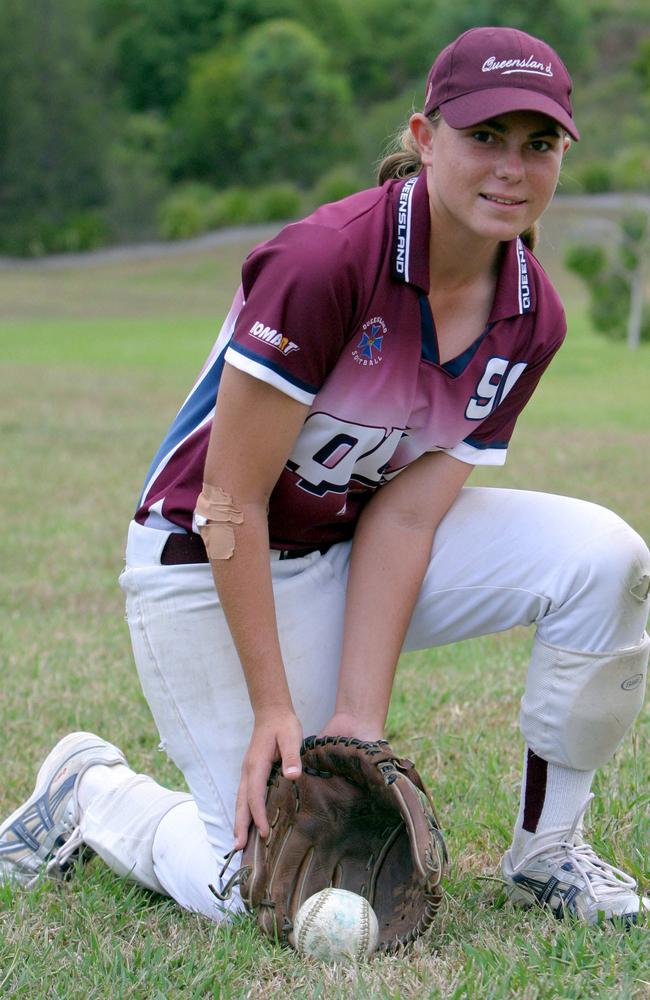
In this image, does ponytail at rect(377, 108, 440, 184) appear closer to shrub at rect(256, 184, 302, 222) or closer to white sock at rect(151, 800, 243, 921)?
white sock at rect(151, 800, 243, 921)

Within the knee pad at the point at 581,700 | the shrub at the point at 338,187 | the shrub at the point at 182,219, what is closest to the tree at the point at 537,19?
the shrub at the point at 338,187

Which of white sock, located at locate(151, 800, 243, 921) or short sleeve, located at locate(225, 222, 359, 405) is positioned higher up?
short sleeve, located at locate(225, 222, 359, 405)

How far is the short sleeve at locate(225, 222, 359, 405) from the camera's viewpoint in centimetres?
237

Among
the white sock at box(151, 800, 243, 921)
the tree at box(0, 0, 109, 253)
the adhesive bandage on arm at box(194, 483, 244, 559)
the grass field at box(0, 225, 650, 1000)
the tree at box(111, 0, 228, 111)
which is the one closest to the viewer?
the grass field at box(0, 225, 650, 1000)

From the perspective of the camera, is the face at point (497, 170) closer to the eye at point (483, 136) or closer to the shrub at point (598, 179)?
the eye at point (483, 136)

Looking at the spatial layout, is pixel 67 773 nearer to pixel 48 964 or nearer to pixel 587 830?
pixel 48 964

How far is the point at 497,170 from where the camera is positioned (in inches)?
95.5

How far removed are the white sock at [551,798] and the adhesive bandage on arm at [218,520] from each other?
0.77m

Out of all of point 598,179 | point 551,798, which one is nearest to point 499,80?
point 551,798

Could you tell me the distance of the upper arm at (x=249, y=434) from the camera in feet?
7.98

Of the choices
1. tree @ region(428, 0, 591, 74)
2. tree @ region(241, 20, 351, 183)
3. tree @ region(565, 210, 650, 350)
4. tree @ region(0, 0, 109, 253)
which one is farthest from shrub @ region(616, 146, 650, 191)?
tree @ region(0, 0, 109, 253)

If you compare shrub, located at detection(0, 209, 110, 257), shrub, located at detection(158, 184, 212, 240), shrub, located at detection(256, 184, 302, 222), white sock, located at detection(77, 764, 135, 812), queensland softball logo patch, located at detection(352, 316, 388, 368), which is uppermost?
queensland softball logo patch, located at detection(352, 316, 388, 368)

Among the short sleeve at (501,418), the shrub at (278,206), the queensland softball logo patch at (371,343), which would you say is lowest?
the shrub at (278,206)

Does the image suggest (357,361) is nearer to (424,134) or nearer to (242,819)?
(424,134)
